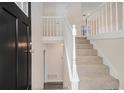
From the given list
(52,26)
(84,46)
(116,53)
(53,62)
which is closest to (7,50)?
(116,53)

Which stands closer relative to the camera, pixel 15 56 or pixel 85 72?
pixel 15 56

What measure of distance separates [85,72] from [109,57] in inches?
27.2

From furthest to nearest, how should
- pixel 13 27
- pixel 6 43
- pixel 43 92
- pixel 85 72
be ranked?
pixel 85 72, pixel 13 27, pixel 6 43, pixel 43 92

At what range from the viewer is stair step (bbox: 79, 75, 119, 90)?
3.88 m

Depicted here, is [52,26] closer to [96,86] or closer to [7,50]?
[96,86]

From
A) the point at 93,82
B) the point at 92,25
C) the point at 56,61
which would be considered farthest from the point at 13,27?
the point at 56,61

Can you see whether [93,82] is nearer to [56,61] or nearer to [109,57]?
[109,57]

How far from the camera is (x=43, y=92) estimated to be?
2.91ft

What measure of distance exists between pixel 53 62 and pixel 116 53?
5395 mm

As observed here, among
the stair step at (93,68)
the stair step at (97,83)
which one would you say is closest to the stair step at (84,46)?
the stair step at (93,68)

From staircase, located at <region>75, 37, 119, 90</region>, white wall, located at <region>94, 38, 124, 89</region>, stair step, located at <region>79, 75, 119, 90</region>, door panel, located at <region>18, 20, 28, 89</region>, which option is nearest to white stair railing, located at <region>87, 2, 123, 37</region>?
white wall, located at <region>94, 38, 124, 89</region>

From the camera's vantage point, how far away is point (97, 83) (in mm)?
3924

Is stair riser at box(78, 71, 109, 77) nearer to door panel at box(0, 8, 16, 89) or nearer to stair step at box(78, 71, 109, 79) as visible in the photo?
stair step at box(78, 71, 109, 79)

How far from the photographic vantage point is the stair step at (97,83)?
12.7ft
